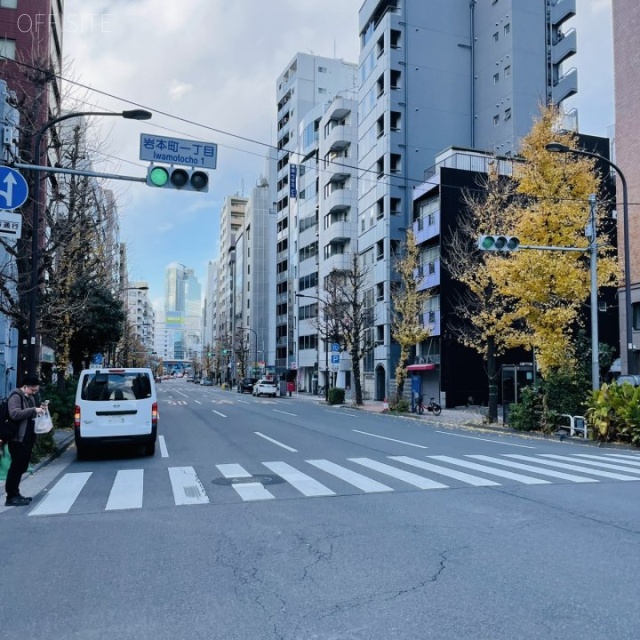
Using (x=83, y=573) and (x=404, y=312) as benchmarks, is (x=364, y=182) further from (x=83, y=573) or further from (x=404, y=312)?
(x=83, y=573)

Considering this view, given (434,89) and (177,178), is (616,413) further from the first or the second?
(434,89)

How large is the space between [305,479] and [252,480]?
92cm

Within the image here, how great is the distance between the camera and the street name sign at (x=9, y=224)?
1048cm

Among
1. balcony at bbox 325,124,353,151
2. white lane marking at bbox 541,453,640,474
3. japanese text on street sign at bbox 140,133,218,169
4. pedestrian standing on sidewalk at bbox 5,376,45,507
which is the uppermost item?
balcony at bbox 325,124,353,151

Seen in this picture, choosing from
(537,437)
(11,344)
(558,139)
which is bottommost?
(537,437)

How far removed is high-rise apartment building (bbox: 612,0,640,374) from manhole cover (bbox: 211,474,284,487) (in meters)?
26.7

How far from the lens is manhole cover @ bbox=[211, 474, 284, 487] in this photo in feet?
33.1

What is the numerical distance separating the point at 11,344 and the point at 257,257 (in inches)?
2634

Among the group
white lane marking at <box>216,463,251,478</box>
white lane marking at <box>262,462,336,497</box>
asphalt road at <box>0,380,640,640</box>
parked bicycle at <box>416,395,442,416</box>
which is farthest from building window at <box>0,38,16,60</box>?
white lane marking at <box>262,462,336,497</box>

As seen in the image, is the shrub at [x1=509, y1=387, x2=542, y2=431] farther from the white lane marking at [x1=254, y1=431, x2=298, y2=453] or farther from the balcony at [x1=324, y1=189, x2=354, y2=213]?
the balcony at [x1=324, y1=189, x2=354, y2=213]

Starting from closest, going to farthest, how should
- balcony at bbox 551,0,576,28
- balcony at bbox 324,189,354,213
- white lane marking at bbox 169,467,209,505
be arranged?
1. white lane marking at bbox 169,467,209,505
2. balcony at bbox 551,0,576,28
3. balcony at bbox 324,189,354,213

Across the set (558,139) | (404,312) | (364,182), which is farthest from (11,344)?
(364,182)

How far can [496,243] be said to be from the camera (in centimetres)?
1645

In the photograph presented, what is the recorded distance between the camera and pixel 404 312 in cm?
3384
